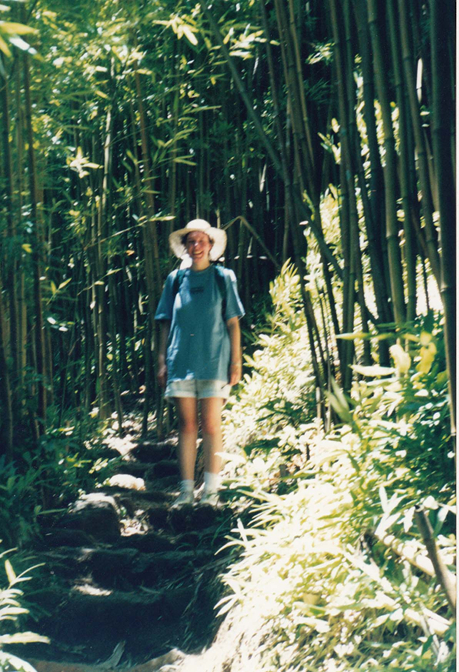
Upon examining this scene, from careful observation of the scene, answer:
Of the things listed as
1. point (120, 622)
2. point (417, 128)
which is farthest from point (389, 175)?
point (120, 622)

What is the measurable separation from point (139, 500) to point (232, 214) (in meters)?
1.63

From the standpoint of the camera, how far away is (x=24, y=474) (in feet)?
8.66

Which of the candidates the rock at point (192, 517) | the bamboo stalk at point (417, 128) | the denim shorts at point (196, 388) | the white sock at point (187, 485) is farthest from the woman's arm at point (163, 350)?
the bamboo stalk at point (417, 128)

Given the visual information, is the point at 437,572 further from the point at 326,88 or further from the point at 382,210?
the point at 326,88

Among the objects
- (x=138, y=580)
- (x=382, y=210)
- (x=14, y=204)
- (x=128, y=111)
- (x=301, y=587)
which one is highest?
(x=128, y=111)

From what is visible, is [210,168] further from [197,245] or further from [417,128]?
[417,128]

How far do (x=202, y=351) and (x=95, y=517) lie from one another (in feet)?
2.48

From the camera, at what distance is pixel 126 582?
2.54 m

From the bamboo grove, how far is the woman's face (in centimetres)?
40

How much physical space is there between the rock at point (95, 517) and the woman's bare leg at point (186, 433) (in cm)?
32

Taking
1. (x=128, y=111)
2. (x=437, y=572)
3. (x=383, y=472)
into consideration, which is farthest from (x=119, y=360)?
(x=437, y=572)

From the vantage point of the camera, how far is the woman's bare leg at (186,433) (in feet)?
9.46

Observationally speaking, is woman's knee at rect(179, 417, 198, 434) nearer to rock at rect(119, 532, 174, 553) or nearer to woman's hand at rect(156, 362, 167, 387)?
woman's hand at rect(156, 362, 167, 387)

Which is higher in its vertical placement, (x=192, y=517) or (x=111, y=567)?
(x=192, y=517)
